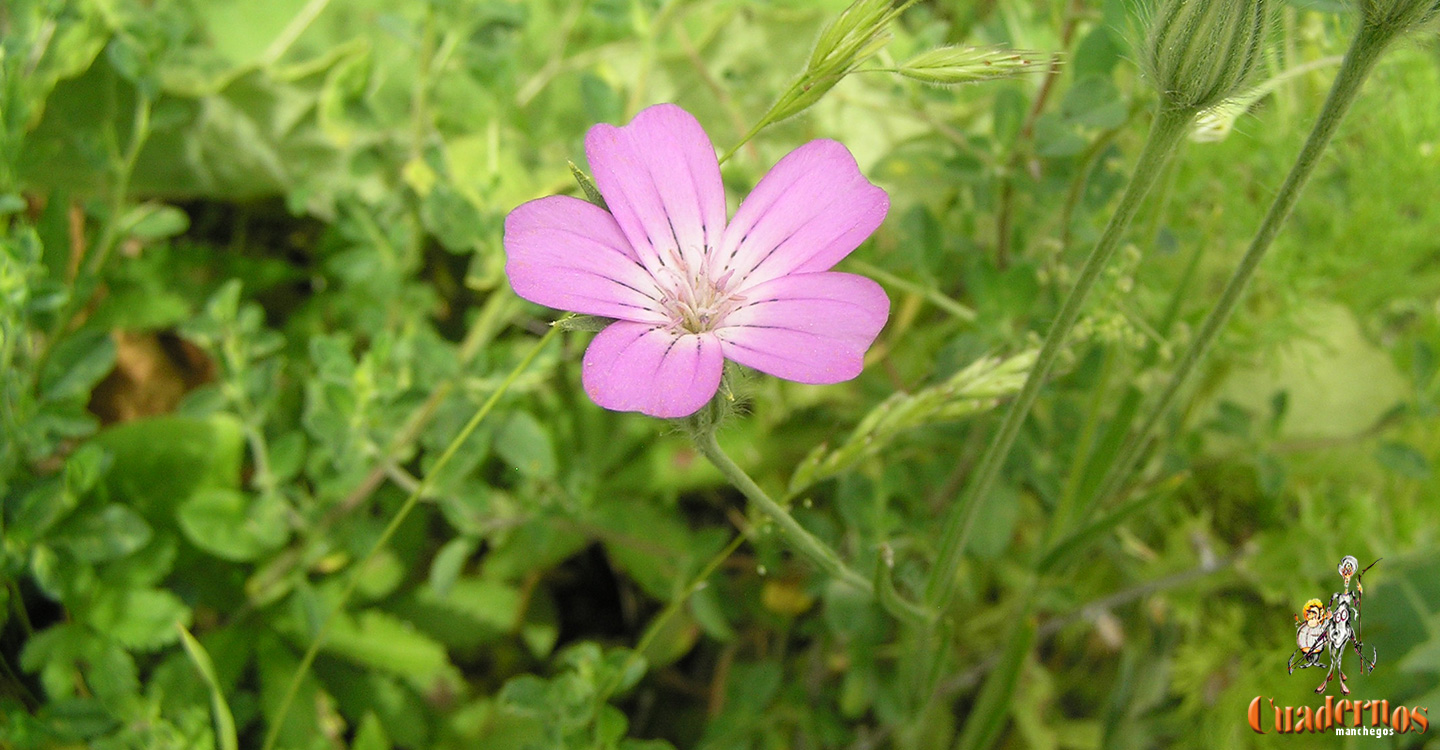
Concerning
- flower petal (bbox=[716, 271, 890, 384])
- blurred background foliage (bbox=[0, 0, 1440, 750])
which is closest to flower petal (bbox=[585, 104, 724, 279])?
flower petal (bbox=[716, 271, 890, 384])

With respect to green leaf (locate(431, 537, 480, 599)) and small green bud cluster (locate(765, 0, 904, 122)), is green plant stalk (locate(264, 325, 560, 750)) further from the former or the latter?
small green bud cluster (locate(765, 0, 904, 122))

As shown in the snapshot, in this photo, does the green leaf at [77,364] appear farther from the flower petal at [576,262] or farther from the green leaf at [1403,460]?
the green leaf at [1403,460]

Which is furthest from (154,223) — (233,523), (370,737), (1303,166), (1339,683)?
(1339,683)

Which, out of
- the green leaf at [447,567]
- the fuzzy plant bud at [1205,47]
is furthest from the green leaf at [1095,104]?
the green leaf at [447,567]

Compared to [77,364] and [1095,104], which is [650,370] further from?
[77,364]

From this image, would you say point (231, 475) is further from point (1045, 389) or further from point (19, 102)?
point (1045, 389)
